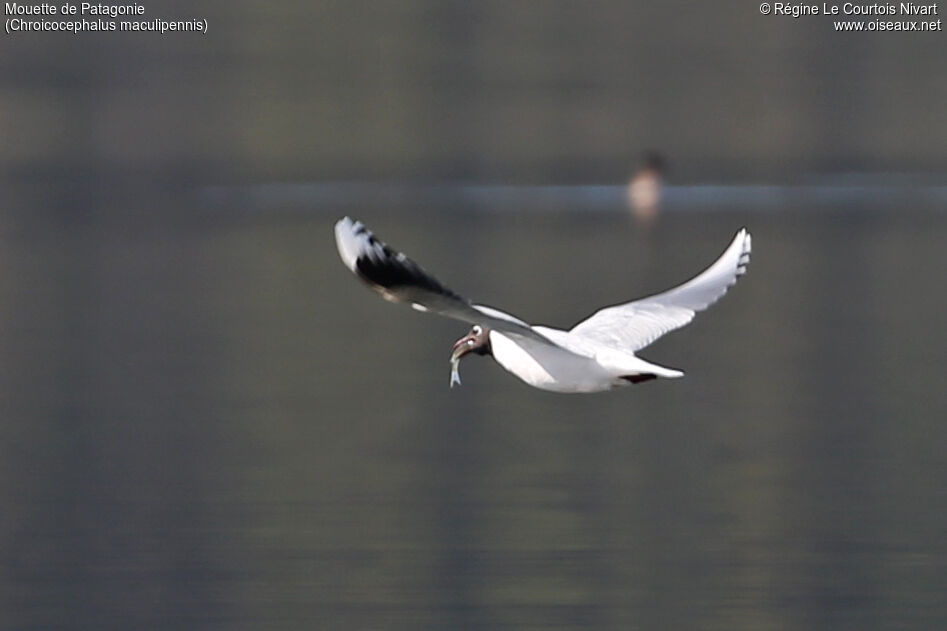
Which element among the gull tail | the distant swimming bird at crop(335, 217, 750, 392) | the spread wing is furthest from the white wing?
the spread wing

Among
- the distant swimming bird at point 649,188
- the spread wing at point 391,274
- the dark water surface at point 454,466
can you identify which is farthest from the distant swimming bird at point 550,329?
the distant swimming bird at point 649,188

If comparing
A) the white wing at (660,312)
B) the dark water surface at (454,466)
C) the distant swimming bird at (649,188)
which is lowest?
the dark water surface at (454,466)

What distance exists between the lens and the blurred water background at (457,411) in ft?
40.3

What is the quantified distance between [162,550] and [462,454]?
2979mm

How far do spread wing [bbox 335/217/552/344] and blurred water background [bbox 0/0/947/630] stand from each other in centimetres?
227

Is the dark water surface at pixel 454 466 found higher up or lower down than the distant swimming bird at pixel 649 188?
lower down

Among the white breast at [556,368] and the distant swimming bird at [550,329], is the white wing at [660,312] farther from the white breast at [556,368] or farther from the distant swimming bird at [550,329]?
the white breast at [556,368]

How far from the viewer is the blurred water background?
484 inches

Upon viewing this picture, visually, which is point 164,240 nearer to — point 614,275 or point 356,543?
point 614,275

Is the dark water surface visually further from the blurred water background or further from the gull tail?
the gull tail

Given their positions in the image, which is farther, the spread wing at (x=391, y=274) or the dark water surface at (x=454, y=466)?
the dark water surface at (x=454, y=466)

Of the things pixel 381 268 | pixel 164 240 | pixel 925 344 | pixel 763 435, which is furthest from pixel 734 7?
pixel 381 268

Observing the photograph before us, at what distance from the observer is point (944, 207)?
3797 centimetres

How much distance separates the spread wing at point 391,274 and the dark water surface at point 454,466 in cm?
227
